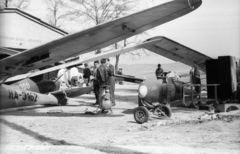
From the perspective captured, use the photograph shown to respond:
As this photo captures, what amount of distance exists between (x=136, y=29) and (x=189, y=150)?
335 centimetres

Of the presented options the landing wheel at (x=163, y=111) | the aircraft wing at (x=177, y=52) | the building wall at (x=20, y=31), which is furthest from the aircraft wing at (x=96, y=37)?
the aircraft wing at (x=177, y=52)

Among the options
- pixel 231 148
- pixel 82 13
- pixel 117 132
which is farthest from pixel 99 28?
pixel 82 13

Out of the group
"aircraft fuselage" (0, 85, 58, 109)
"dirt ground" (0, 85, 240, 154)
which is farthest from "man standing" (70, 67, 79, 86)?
"dirt ground" (0, 85, 240, 154)

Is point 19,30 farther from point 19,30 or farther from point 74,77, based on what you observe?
point 74,77

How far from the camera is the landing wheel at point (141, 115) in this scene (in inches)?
293

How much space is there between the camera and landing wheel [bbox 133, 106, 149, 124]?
7445 mm

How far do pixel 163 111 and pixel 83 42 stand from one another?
3.17 m

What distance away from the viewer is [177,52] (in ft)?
44.5

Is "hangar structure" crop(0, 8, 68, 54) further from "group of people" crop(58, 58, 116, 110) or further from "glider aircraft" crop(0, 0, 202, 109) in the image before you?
"glider aircraft" crop(0, 0, 202, 109)

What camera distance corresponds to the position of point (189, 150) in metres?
4.52

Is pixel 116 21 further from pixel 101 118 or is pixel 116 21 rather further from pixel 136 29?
pixel 101 118

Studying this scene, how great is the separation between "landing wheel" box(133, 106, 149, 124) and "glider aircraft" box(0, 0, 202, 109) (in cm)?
199

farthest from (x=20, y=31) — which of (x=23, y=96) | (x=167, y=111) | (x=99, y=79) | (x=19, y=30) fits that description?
(x=167, y=111)

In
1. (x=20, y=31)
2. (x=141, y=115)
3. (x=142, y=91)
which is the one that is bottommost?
(x=141, y=115)
